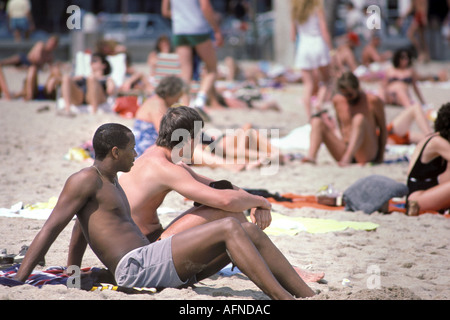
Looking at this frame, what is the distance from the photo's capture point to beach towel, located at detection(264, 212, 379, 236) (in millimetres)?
4664

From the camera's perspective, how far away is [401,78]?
33.7 ft

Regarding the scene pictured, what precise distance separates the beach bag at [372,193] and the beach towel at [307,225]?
335mm

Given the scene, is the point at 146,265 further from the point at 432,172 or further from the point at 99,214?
the point at 432,172

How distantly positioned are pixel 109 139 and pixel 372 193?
273cm

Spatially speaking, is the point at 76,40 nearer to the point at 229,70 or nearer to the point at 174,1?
the point at 229,70

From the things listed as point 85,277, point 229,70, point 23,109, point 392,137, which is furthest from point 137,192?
point 229,70

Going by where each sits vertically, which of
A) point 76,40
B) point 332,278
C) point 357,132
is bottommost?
point 332,278

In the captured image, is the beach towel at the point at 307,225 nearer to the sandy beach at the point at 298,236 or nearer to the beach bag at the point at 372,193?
the sandy beach at the point at 298,236

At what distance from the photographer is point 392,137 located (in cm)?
805

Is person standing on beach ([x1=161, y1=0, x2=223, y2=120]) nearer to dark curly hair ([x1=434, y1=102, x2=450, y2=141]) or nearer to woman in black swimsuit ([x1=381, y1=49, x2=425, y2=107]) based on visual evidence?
woman in black swimsuit ([x1=381, y1=49, x2=425, y2=107])

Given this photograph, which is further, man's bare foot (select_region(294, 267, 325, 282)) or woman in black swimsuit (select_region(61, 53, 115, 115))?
woman in black swimsuit (select_region(61, 53, 115, 115))

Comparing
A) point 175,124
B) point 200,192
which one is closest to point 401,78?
point 175,124

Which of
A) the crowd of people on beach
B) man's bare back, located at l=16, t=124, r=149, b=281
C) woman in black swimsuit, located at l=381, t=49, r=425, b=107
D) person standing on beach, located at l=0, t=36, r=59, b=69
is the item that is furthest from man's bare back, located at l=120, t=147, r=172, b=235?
person standing on beach, located at l=0, t=36, r=59, b=69
